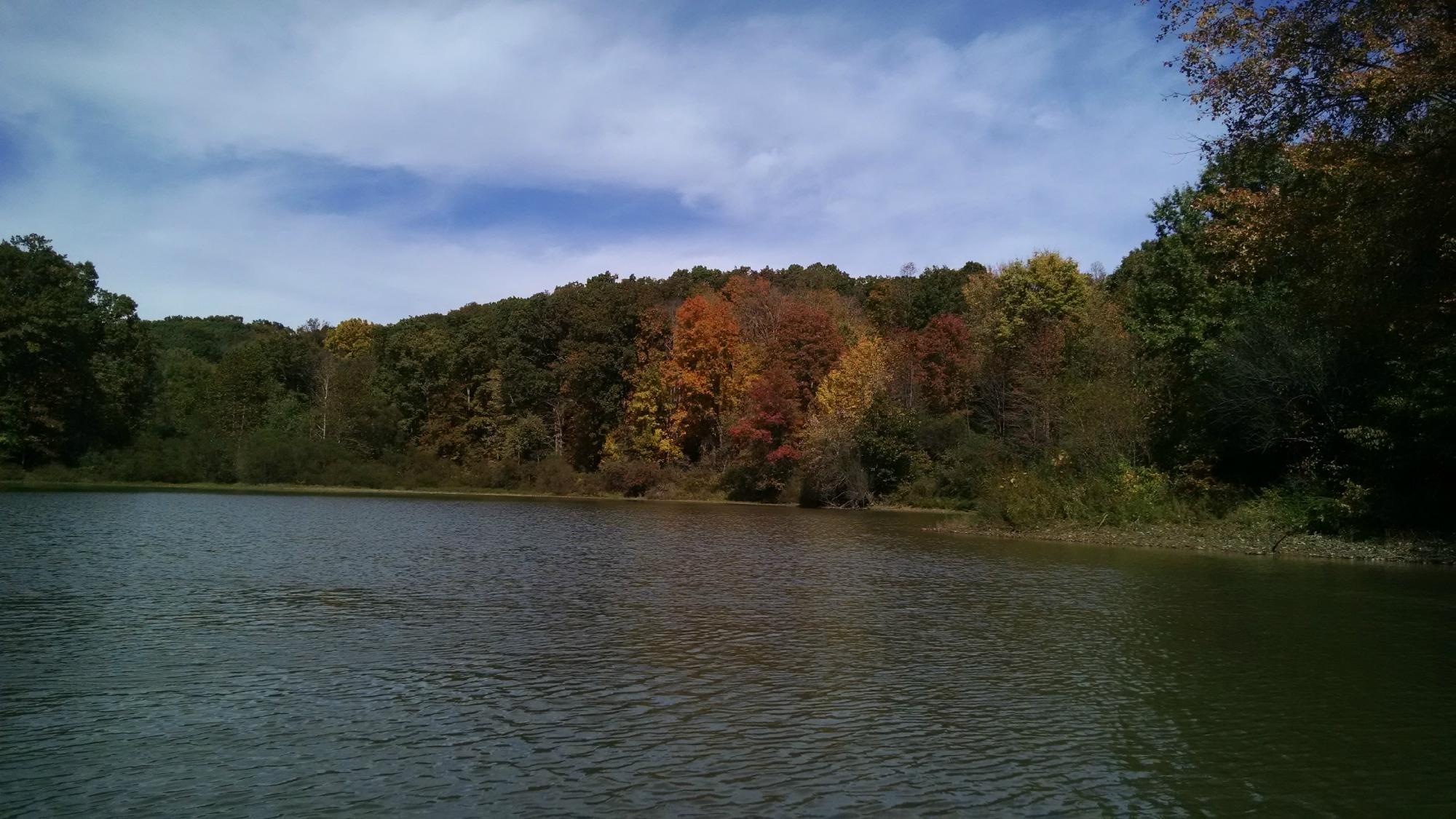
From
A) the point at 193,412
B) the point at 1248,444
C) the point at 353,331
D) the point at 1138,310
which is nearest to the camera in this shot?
the point at 1248,444

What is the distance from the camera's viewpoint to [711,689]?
1096 cm

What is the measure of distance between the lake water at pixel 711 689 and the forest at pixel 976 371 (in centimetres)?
636

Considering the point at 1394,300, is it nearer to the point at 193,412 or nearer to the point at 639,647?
the point at 639,647

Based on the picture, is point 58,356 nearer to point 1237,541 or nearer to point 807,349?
point 807,349

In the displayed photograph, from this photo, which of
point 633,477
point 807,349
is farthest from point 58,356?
Result: point 807,349

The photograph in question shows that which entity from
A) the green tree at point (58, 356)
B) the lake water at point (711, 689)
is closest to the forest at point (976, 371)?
the green tree at point (58, 356)

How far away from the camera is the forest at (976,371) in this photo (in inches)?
587

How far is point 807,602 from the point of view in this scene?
17641mm

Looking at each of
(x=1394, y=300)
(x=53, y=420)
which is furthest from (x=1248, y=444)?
(x=53, y=420)

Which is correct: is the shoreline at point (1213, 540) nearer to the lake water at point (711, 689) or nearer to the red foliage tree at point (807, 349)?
the lake water at point (711, 689)

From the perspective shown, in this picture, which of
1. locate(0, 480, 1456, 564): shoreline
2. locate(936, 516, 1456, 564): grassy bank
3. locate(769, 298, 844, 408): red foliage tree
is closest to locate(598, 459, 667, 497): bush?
locate(769, 298, 844, 408): red foliage tree

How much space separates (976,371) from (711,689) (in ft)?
155

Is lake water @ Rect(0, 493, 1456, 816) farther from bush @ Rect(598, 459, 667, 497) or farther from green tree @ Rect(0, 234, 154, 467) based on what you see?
green tree @ Rect(0, 234, 154, 467)

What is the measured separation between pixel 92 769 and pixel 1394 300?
18988 millimetres
